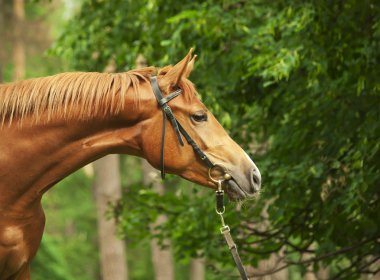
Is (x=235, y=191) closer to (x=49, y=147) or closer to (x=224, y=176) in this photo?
(x=224, y=176)

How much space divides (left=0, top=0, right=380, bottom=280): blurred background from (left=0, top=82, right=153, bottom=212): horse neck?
2.68m

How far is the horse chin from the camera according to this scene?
597 cm

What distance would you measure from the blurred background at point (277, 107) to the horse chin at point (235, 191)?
2298 millimetres

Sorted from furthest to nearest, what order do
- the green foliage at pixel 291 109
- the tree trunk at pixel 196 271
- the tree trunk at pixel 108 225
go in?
the tree trunk at pixel 196 271 → the tree trunk at pixel 108 225 → the green foliage at pixel 291 109

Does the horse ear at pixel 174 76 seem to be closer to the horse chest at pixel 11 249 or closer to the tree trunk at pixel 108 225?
the horse chest at pixel 11 249

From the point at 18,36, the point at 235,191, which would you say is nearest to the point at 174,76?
the point at 235,191

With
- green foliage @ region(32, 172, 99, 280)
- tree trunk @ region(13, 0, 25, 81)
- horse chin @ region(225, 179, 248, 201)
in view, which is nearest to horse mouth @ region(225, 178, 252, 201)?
horse chin @ region(225, 179, 248, 201)

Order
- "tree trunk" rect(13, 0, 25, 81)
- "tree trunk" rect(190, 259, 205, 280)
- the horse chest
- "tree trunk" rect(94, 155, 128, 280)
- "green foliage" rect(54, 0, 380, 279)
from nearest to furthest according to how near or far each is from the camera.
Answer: the horse chest < "green foliage" rect(54, 0, 380, 279) < "tree trunk" rect(94, 155, 128, 280) < "tree trunk" rect(13, 0, 25, 81) < "tree trunk" rect(190, 259, 205, 280)

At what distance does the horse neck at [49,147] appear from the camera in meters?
5.98

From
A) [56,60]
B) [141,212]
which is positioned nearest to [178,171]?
[141,212]

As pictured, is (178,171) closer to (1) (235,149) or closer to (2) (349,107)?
(1) (235,149)

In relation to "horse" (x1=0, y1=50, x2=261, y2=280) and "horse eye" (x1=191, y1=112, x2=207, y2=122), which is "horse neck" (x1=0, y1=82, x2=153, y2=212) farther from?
"horse eye" (x1=191, y1=112, x2=207, y2=122)

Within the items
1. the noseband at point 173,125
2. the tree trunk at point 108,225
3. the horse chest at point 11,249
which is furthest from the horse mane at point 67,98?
the tree trunk at point 108,225

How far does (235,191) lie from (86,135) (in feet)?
3.01
